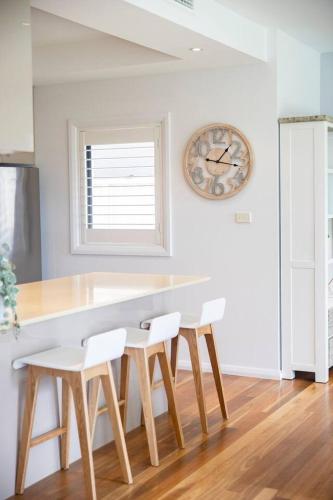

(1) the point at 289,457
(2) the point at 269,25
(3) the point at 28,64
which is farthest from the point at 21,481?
(2) the point at 269,25

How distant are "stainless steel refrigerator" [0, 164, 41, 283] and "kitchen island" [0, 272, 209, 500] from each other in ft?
5.13

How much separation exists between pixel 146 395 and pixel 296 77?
10.6 feet

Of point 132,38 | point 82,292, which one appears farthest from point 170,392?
point 132,38

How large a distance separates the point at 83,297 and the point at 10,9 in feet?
5.12

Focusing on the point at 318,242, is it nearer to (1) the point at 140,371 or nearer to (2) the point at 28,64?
(1) the point at 140,371

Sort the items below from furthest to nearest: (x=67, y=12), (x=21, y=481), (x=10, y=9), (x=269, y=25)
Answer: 1. (x=269, y=25)
2. (x=67, y=12)
3. (x=10, y=9)
4. (x=21, y=481)

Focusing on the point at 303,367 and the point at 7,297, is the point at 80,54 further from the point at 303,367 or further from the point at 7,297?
the point at 7,297

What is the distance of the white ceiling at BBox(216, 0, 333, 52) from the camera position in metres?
4.95

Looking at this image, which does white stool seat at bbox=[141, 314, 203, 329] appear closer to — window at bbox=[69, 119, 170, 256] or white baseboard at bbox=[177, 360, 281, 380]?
white baseboard at bbox=[177, 360, 281, 380]

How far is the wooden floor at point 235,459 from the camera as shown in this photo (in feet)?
11.9

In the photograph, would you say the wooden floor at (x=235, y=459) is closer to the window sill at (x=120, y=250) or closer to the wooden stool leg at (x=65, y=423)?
the wooden stool leg at (x=65, y=423)

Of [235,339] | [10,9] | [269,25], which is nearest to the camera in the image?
[10,9]

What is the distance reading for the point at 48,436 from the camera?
145 inches

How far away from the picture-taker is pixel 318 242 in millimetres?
5625
